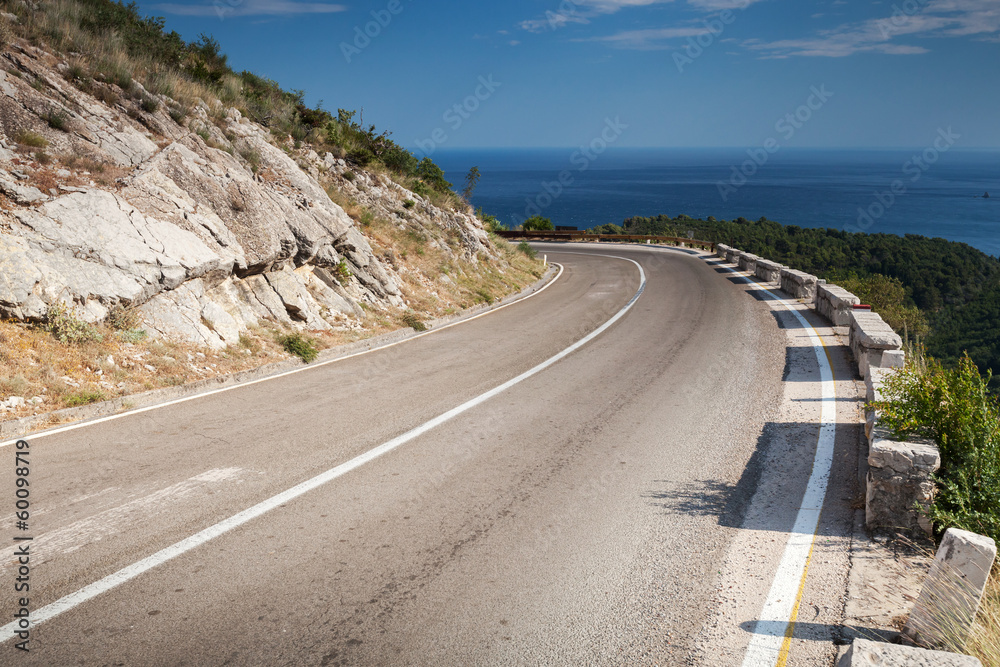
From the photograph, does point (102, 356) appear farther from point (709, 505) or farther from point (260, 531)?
point (709, 505)

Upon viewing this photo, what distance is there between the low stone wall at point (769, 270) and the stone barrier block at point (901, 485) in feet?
59.8

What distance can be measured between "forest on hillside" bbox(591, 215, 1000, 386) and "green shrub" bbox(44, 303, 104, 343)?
5831 cm

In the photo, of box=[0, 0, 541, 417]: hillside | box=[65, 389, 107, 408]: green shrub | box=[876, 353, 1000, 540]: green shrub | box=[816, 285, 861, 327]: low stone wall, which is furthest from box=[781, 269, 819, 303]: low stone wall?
box=[65, 389, 107, 408]: green shrub

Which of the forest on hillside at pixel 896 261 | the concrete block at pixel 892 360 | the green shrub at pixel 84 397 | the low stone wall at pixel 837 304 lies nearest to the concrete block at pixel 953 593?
the concrete block at pixel 892 360

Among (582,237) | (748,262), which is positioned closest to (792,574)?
(748,262)

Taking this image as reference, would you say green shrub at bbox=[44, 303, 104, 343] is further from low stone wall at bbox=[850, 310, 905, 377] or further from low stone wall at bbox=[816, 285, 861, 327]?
low stone wall at bbox=[816, 285, 861, 327]

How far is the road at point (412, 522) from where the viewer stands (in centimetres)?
356

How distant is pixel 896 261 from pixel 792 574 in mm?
79561

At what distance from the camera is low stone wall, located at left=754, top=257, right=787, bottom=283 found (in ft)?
73.6

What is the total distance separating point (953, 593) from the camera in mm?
3461

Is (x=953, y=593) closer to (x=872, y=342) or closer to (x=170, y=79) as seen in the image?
(x=872, y=342)

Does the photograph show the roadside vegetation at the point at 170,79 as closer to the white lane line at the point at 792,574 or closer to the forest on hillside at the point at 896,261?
the white lane line at the point at 792,574

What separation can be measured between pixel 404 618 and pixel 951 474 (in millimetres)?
4251

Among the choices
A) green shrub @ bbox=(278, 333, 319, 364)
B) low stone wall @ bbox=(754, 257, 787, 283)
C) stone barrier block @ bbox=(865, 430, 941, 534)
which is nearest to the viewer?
stone barrier block @ bbox=(865, 430, 941, 534)
